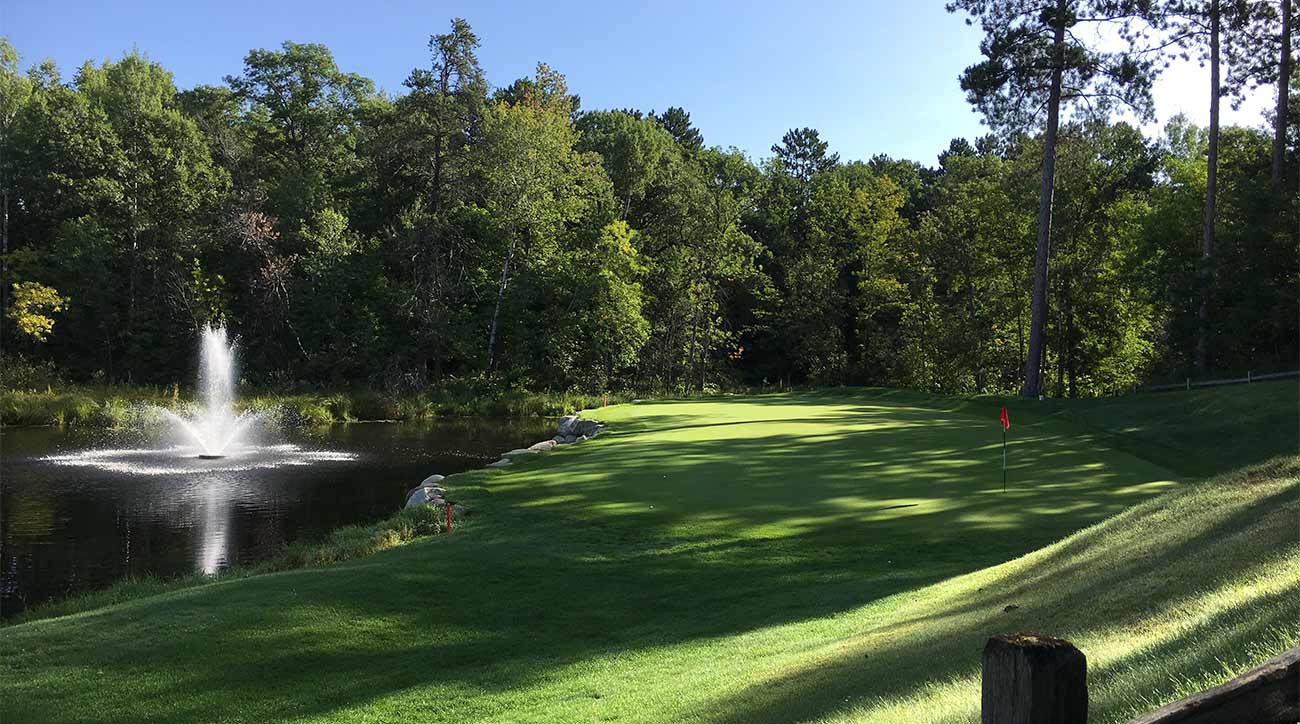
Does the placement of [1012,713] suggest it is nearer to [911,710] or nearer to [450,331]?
[911,710]

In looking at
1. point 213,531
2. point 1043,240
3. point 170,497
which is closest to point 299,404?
point 170,497

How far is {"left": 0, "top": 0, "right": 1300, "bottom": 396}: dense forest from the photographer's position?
38969mm

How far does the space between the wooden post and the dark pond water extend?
491 inches

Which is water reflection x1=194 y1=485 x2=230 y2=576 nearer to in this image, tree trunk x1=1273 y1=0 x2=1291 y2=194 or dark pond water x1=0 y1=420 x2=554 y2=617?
dark pond water x1=0 y1=420 x2=554 y2=617

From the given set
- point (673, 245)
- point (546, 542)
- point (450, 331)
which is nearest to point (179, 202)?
point (450, 331)

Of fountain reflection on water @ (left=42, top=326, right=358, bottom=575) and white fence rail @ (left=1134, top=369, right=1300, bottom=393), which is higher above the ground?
white fence rail @ (left=1134, top=369, right=1300, bottom=393)

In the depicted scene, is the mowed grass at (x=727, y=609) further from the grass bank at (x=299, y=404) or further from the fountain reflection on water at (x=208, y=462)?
the grass bank at (x=299, y=404)

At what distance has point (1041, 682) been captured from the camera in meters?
2.37

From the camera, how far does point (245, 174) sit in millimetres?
45469

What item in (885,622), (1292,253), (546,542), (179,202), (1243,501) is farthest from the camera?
(179,202)

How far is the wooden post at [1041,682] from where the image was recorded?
237 centimetres

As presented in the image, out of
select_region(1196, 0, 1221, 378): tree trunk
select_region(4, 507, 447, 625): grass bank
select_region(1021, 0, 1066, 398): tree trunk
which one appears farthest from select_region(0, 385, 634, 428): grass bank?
select_region(1196, 0, 1221, 378): tree trunk

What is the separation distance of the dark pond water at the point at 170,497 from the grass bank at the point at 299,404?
160 centimetres

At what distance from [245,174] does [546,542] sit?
4147 cm
